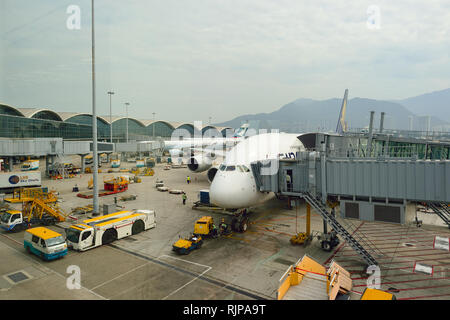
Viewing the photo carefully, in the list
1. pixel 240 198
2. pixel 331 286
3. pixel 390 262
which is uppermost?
pixel 240 198

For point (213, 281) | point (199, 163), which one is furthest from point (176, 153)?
point (213, 281)

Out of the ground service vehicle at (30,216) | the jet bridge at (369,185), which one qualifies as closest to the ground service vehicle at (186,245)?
the jet bridge at (369,185)

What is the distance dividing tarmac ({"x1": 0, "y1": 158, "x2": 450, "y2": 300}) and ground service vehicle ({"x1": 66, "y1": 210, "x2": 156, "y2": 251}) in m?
0.45

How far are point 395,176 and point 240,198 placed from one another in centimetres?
879

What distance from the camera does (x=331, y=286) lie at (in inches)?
429

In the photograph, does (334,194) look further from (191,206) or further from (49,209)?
(49,209)

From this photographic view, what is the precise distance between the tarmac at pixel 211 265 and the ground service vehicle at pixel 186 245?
368 mm

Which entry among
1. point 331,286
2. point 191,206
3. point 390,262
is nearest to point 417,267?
point 390,262

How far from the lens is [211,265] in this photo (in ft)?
49.4

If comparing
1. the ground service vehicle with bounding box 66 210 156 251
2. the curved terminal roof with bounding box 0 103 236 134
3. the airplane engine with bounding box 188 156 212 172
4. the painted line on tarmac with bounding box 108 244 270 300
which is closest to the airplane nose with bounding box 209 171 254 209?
the painted line on tarmac with bounding box 108 244 270 300

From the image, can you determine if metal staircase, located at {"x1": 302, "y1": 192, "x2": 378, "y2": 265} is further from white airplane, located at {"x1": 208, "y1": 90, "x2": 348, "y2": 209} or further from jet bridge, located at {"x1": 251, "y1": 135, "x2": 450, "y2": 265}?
white airplane, located at {"x1": 208, "y1": 90, "x2": 348, "y2": 209}

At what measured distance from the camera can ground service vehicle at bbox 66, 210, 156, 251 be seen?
680 inches

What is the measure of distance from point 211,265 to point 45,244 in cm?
932
